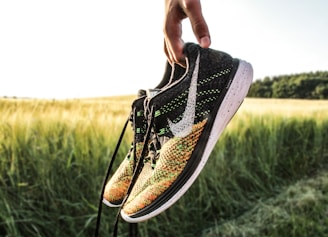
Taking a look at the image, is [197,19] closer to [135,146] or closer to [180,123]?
[180,123]

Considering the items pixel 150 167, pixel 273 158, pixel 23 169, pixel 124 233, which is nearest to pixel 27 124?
pixel 23 169

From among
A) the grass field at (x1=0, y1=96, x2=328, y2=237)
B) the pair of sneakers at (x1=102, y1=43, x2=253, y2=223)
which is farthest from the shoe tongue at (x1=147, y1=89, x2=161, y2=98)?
the grass field at (x1=0, y1=96, x2=328, y2=237)

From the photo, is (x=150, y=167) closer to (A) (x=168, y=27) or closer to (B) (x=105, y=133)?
(A) (x=168, y=27)

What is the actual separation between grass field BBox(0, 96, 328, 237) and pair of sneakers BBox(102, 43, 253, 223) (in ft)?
4.79

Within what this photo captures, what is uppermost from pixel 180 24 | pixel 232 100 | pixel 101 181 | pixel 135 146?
pixel 180 24

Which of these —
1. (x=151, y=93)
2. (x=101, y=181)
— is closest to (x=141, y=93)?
(x=151, y=93)

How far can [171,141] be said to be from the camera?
2.96 feet

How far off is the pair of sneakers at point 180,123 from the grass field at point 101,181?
146cm

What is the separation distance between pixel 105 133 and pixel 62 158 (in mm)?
337

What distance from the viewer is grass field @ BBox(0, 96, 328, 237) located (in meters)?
2.29

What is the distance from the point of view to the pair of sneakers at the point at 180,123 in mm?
869

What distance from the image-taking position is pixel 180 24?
89 cm

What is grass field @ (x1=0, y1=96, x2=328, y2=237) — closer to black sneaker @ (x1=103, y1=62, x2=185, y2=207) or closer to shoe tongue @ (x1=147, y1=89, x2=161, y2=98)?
black sneaker @ (x1=103, y1=62, x2=185, y2=207)

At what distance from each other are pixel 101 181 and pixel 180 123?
164 cm
